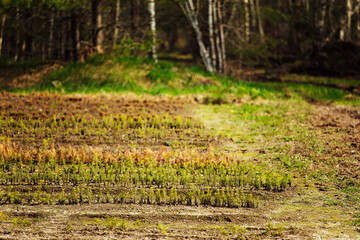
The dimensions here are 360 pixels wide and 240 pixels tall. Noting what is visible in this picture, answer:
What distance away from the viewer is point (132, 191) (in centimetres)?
554

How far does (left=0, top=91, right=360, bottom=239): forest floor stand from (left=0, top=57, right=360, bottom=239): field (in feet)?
0.07

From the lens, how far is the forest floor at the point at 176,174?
4.61 meters

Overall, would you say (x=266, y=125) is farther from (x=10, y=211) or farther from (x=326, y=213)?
(x=10, y=211)

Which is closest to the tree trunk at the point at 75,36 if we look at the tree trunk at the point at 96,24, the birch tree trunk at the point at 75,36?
the birch tree trunk at the point at 75,36

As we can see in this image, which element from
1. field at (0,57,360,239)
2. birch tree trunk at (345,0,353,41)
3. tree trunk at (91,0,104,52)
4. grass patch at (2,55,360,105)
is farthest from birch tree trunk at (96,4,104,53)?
birch tree trunk at (345,0,353,41)

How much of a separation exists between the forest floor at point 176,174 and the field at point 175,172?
0.02 metres

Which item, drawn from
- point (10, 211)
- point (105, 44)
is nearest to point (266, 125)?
point (10, 211)

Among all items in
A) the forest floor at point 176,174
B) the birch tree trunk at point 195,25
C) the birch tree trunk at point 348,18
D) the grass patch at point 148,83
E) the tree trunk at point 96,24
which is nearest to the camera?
the forest floor at point 176,174

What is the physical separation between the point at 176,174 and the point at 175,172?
0.29 ft

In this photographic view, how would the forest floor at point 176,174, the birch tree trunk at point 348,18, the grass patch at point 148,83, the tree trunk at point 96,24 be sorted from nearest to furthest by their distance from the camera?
1. the forest floor at point 176,174
2. the grass patch at point 148,83
3. the tree trunk at point 96,24
4. the birch tree trunk at point 348,18

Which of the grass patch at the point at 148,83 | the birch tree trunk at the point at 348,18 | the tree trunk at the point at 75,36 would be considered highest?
the birch tree trunk at the point at 348,18

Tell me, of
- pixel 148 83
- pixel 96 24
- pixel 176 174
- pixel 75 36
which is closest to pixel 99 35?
pixel 96 24

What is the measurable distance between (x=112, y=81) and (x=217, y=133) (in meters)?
7.00

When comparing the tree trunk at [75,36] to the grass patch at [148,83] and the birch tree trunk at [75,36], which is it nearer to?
the birch tree trunk at [75,36]
